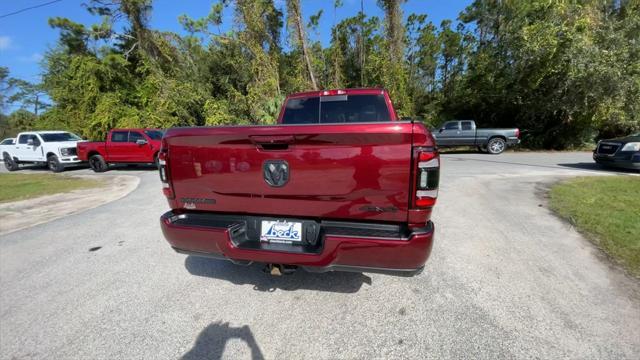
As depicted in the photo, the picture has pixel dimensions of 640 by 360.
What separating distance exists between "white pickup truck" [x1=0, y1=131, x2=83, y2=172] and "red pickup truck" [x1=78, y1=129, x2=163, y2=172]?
2.36 feet

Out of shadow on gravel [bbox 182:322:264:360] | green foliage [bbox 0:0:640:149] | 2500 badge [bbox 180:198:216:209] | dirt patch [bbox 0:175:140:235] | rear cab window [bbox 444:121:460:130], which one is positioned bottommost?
shadow on gravel [bbox 182:322:264:360]

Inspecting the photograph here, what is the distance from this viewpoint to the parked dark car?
8219 millimetres

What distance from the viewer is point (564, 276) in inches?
113

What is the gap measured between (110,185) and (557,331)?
436 inches

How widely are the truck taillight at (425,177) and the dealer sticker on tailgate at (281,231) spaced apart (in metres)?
0.94

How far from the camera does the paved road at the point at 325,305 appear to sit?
2.07m

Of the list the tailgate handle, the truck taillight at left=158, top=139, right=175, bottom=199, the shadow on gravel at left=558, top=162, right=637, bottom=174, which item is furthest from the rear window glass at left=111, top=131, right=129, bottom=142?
the shadow on gravel at left=558, top=162, right=637, bottom=174

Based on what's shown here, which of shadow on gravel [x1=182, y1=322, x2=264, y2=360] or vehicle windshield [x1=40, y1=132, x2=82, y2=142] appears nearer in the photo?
shadow on gravel [x1=182, y1=322, x2=264, y2=360]

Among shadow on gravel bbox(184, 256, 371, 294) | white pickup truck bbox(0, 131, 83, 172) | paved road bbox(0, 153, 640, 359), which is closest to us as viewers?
paved road bbox(0, 153, 640, 359)

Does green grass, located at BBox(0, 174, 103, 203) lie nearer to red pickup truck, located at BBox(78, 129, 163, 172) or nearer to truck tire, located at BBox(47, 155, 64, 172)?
red pickup truck, located at BBox(78, 129, 163, 172)

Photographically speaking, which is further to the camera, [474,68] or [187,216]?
[474,68]

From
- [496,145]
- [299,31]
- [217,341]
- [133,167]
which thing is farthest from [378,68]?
[217,341]

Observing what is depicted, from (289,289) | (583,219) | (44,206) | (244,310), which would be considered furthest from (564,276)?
(44,206)

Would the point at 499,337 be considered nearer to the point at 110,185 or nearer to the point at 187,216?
the point at 187,216
